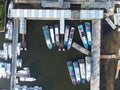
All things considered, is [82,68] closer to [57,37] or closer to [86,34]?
[86,34]

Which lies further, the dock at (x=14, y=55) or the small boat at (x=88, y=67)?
the dock at (x=14, y=55)

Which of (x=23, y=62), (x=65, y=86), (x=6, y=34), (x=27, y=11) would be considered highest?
(x=27, y=11)

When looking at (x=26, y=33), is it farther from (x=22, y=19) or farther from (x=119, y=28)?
(x=119, y=28)

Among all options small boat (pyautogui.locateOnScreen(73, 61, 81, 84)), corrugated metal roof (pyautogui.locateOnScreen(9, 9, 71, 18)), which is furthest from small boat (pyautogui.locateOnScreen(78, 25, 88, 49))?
small boat (pyautogui.locateOnScreen(73, 61, 81, 84))

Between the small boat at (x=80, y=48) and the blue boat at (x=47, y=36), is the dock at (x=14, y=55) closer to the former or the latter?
the blue boat at (x=47, y=36)

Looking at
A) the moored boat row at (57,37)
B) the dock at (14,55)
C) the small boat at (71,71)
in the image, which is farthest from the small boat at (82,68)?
the dock at (14,55)

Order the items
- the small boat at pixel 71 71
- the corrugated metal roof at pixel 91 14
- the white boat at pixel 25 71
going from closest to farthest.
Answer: the corrugated metal roof at pixel 91 14 < the small boat at pixel 71 71 < the white boat at pixel 25 71

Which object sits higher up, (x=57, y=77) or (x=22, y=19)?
(x=22, y=19)

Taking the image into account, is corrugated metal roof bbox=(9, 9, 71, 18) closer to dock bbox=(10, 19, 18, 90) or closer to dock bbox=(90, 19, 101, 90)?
dock bbox=(10, 19, 18, 90)

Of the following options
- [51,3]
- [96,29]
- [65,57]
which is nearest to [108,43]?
[96,29]
